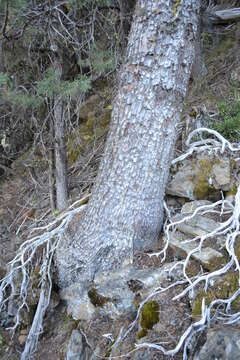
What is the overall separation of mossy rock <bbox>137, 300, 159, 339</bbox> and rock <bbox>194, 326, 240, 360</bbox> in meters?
0.50

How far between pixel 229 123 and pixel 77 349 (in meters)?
2.87

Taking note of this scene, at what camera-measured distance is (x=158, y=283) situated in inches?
95.2

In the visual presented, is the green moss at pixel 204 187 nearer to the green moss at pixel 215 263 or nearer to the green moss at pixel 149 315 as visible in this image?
the green moss at pixel 215 263

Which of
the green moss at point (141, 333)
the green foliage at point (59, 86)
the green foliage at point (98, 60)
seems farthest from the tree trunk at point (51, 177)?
the green moss at point (141, 333)

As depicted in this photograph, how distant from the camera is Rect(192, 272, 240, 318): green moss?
2.06m

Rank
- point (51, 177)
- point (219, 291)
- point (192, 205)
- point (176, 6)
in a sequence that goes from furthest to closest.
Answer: point (51, 177) < point (192, 205) < point (176, 6) < point (219, 291)

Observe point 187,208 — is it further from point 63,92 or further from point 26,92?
point 26,92

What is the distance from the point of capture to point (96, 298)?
2.63 m

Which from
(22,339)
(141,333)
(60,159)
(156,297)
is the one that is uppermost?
(60,159)

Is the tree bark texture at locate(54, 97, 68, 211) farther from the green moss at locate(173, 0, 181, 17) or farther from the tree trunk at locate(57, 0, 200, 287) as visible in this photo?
the green moss at locate(173, 0, 181, 17)

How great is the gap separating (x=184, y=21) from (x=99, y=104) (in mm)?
2938

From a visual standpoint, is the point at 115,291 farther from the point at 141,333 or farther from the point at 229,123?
the point at 229,123

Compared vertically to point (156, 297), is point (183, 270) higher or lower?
higher

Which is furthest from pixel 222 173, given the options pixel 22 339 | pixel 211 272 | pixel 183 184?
pixel 22 339
